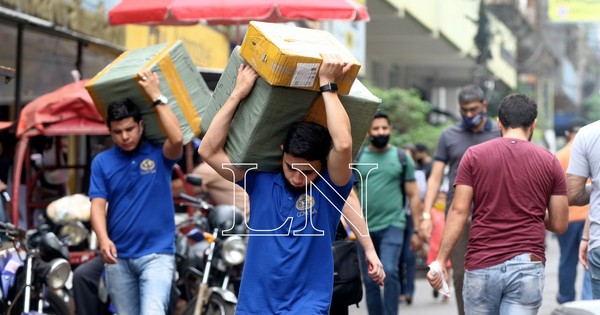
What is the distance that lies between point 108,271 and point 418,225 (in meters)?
3.31

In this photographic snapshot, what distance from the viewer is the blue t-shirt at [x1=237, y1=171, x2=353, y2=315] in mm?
5734

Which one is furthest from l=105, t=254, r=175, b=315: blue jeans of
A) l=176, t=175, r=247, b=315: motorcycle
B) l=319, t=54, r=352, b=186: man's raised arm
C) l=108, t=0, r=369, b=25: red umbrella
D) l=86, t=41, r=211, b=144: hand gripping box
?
l=108, t=0, r=369, b=25: red umbrella

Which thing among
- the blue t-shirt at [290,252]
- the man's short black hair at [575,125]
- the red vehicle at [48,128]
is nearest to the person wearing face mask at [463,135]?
the red vehicle at [48,128]

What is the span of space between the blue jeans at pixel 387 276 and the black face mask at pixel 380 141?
69 cm

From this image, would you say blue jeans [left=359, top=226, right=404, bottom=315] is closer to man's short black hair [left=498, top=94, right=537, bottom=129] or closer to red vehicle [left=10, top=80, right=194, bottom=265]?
red vehicle [left=10, top=80, right=194, bottom=265]

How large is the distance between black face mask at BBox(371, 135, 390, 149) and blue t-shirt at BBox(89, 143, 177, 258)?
2.73 m

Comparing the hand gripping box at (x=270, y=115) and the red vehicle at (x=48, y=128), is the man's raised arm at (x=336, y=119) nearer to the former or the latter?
the hand gripping box at (x=270, y=115)

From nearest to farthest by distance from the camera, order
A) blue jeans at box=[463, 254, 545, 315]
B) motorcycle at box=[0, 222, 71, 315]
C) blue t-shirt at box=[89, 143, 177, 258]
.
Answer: blue jeans at box=[463, 254, 545, 315] < blue t-shirt at box=[89, 143, 177, 258] < motorcycle at box=[0, 222, 71, 315]

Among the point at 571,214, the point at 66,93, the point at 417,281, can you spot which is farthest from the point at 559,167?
the point at 417,281

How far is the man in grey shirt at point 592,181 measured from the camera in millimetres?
7102

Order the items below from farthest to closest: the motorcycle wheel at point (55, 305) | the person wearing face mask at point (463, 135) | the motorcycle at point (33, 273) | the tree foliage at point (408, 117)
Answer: the tree foliage at point (408, 117) < the person wearing face mask at point (463, 135) < the motorcycle wheel at point (55, 305) < the motorcycle at point (33, 273)

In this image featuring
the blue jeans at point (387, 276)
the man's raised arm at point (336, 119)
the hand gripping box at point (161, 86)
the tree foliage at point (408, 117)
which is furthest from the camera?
the tree foliage at point (408, 117)

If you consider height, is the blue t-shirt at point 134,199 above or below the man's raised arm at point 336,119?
below

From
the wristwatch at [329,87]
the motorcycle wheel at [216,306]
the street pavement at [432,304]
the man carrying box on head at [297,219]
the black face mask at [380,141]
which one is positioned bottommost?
the street pavement at [432,304]
